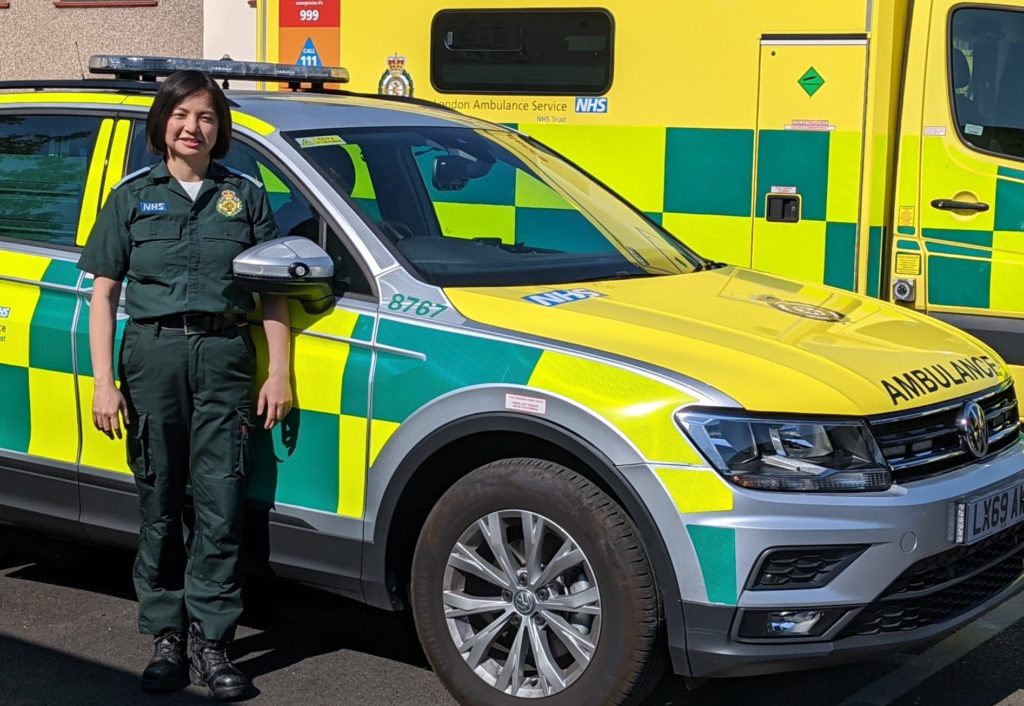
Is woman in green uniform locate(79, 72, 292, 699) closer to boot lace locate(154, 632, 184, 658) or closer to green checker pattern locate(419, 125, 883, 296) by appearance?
boot lace locate(154, 632, 184, 658)

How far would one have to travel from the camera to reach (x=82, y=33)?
14625mm

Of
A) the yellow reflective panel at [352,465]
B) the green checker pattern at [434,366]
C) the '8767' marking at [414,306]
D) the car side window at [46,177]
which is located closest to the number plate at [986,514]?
the green checker pattern at [434,366]

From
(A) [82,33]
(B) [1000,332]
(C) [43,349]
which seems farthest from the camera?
(A) [82,33]

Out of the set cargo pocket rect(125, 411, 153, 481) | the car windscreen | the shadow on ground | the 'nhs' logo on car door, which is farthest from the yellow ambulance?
cargo pocket rect(125, 411, 153, 481)

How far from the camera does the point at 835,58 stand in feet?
21.0

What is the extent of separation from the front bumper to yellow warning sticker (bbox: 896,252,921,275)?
2.97 meters

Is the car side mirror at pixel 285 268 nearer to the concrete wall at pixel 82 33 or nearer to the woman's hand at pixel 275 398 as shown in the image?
the woman's hand at pixel 275 398

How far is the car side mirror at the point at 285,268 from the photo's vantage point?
3.75 m

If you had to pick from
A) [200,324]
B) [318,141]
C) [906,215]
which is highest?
[318,141]

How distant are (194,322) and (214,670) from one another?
3.06 ft

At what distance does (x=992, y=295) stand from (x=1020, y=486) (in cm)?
256

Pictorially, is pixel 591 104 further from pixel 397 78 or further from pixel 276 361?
pixel 276 361

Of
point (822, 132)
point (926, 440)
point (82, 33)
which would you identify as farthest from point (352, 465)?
point (82, 33)

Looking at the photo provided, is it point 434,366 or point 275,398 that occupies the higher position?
point 434,366
